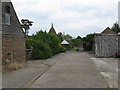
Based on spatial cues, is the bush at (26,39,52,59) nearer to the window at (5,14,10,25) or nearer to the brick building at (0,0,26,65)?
the brick building at (0,0,26,65)

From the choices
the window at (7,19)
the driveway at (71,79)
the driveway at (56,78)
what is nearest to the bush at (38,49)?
the window at (7,19)

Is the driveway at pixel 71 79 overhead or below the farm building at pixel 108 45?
below

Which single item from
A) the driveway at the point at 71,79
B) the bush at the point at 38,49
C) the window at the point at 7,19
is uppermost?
the window at the point at 7,19

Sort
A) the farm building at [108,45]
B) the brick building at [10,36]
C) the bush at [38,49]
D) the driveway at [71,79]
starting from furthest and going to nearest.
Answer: the farm building at [108,45], the bush at [38,49], the brick building at [10,36], the driveway at [71,79]

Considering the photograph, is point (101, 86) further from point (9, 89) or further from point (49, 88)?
point (9, 89)

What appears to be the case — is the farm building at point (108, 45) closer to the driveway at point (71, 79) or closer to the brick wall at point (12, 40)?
the driveway at point (71, 79)

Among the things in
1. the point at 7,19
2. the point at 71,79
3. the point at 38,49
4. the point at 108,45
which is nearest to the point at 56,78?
the point at 71,79

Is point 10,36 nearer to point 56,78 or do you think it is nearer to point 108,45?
point 56,78

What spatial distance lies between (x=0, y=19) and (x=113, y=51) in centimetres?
1478

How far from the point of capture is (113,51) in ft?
61.4

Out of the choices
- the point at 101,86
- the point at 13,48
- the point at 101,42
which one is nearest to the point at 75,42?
the point at 101,42

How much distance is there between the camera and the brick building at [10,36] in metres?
10.1

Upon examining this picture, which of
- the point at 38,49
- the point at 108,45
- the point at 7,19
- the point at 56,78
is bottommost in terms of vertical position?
the point at 56,78

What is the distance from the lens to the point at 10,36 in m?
11.1
